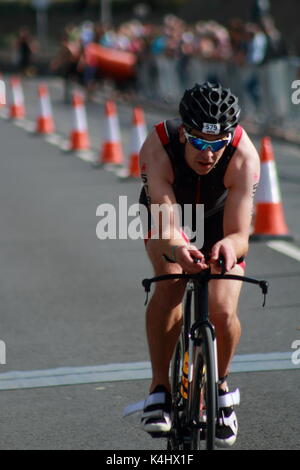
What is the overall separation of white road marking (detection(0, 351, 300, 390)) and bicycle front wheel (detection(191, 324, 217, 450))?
6.18 ft

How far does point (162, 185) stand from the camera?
5.69 m

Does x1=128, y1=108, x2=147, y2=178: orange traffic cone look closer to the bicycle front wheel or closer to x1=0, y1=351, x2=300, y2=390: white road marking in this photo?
x1=0, y1=351, x2=300, y2=390: white road marking

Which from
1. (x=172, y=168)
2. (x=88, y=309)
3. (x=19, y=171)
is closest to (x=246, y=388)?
(x=172, y=168)

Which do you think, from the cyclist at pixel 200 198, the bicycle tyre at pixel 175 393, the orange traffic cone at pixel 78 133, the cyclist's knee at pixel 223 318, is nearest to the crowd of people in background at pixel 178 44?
the orange traffic cone at pixel 78 133

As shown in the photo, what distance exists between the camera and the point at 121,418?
6.50m

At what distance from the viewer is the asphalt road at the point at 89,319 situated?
248 inches

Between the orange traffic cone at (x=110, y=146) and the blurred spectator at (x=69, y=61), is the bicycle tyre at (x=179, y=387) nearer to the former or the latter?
the orange traffic cone at (x=110, y=146)

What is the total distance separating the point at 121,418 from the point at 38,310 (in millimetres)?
2849

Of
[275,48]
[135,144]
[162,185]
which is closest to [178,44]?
[275,48]

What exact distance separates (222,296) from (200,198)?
1.86 feet

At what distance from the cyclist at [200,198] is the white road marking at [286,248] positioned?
17.9 feet

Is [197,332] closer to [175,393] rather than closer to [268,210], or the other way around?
[175,393]

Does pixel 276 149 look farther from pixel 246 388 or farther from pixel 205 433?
pixel 205 433

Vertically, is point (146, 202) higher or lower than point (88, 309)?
higher
